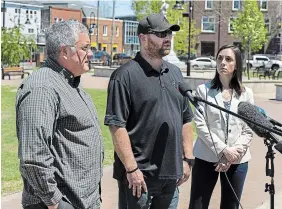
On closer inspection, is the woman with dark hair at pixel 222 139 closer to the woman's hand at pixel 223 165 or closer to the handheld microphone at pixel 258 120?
the woman's hand at pixel 223 165

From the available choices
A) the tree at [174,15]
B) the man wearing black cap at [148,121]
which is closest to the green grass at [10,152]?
the man wearing black cap at [148,121]

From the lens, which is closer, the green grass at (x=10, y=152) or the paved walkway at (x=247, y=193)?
the paved walkway at (x=247, y=193)

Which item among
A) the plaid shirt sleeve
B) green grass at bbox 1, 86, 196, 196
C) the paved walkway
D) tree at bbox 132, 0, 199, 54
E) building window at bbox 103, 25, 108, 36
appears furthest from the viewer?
building window at bbox 103, 25, 108, 36

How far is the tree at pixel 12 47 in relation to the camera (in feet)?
90.8

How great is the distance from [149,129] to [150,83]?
12.1 inches

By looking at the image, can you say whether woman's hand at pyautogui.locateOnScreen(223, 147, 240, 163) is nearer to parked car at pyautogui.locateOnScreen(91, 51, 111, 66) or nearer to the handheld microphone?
the handheld microphone

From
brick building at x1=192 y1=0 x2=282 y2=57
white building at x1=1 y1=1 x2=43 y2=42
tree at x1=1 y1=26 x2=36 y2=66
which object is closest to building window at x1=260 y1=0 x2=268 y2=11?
brick building at x1=192 y1=0 x2=282 y2=57

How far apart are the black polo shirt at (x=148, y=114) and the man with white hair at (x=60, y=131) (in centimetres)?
38

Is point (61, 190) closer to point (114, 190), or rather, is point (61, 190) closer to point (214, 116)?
point (214, 116)

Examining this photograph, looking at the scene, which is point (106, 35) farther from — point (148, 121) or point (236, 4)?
point (148, 121)

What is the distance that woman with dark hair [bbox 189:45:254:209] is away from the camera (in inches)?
168

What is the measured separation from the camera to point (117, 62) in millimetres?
45750

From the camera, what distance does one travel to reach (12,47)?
27.7 m

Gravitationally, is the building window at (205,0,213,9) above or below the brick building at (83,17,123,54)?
above
